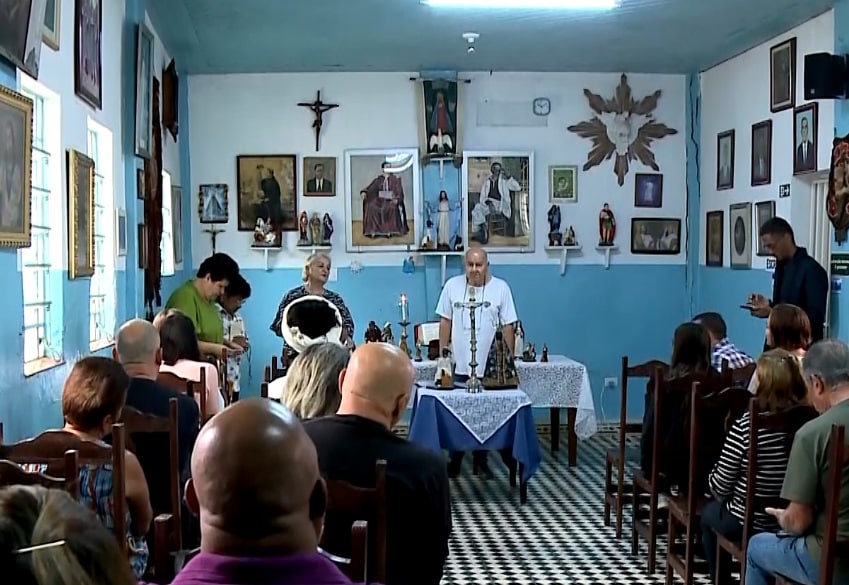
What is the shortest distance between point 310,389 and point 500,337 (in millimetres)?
3457

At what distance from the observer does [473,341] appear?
20.9 ft

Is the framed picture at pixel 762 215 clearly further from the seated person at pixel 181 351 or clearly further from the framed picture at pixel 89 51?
the framed picture at pixel 89 51

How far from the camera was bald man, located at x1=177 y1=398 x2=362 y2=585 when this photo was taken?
1443mm

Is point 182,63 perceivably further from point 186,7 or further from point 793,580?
point 793,580

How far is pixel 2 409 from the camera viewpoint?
3.70 meters

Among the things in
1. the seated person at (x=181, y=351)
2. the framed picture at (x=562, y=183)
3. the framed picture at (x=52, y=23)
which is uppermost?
the framed picture at (x=52, y=23)

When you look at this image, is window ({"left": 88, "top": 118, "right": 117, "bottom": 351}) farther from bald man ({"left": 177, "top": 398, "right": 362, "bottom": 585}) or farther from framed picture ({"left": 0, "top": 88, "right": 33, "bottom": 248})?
bald man ({"left": 177, "top": 398, "right": 362, "bottom": 585})

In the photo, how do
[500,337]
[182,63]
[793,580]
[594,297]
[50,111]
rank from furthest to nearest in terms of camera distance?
[594,297] < [182,63] < [500,337] < [50,111] < [793,580]

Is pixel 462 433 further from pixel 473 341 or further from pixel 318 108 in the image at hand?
pixel 318 108

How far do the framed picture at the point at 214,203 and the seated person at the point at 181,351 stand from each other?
428 cm

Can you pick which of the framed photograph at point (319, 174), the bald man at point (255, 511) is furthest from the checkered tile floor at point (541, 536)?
the bald man at point (255, 511)

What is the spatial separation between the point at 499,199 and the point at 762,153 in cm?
231

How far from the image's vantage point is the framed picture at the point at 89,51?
488cm

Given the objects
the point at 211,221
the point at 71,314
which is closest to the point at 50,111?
the point at 71,314
